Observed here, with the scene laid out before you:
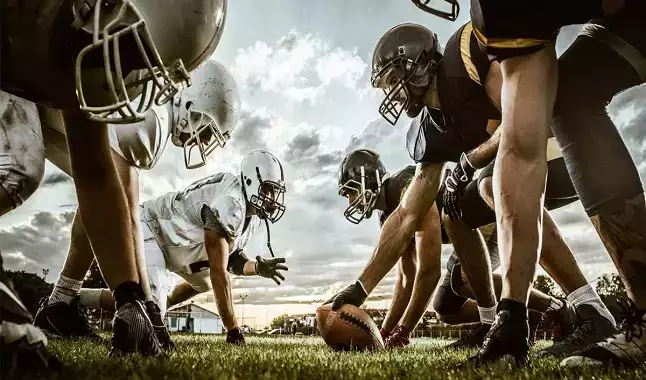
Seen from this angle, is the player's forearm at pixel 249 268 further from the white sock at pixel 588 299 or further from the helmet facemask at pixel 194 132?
the white sock at pixel 588 299

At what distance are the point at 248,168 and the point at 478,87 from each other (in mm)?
3943

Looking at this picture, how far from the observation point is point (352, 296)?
2.83 metres

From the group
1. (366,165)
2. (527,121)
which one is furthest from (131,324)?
(366,165)

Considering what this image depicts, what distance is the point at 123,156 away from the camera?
3146mm

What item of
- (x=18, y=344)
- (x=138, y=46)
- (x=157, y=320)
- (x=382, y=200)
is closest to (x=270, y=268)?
(x=382, y=200)

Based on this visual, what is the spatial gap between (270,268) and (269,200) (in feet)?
3.72

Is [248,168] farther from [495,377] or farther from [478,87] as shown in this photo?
[495,377]

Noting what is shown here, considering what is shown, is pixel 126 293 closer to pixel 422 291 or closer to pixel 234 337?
pixel 234 337

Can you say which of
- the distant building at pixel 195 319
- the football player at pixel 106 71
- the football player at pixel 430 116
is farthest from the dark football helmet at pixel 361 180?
the distant building at pixel 195 319

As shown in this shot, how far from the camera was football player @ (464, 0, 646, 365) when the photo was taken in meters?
1.53

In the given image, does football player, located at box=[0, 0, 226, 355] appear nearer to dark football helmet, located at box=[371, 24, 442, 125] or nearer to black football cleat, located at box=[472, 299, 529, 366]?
black football cleat, located at box=[472, 299, 529, 366]

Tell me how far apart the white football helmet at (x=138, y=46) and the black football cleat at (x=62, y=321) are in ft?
6.13

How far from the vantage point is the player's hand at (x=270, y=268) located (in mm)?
5281

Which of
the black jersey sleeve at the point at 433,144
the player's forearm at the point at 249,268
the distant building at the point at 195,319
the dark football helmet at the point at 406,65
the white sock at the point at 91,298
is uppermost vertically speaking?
the dark football helmet at the point at 406,65
